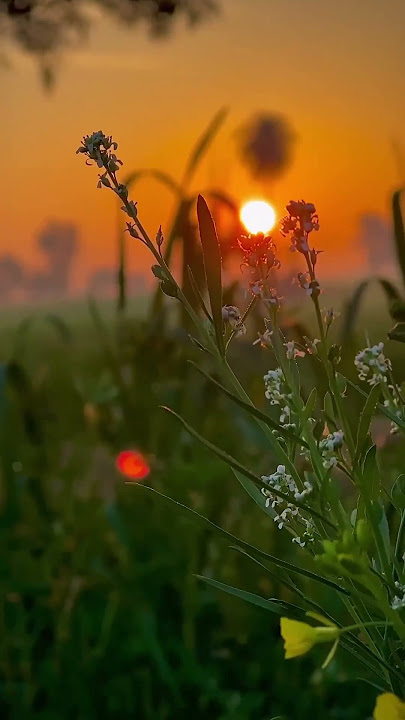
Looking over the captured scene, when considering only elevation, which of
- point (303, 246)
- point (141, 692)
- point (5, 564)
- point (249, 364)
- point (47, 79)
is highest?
point (47, 79)

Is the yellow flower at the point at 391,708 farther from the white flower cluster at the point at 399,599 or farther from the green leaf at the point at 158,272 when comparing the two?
the green leaf at the point at 158,272

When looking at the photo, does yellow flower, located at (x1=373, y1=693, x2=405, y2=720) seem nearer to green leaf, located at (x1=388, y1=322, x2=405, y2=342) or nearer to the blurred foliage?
green leaf, located at (x1=388, y1=322, x2=405, y2=342)

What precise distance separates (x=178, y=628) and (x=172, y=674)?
13cm

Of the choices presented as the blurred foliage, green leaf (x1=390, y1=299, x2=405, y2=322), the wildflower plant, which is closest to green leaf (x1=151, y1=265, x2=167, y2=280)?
the wildflower plant

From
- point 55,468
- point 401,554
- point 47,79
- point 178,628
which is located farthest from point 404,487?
point 47,79

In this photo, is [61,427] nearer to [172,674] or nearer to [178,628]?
[178,628]

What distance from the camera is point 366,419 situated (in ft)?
0.97

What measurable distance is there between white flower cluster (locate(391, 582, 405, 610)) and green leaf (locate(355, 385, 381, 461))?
0.14ft

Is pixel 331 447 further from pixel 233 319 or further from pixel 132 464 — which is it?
pixel 132 464

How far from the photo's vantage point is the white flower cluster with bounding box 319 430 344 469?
10.9 inches

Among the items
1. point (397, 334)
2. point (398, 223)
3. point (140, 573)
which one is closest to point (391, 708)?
point (397, 334)

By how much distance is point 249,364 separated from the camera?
113 cm

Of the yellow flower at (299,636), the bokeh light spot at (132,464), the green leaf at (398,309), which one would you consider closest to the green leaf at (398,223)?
the green leaf at (398,309)

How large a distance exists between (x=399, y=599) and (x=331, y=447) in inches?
2.0
